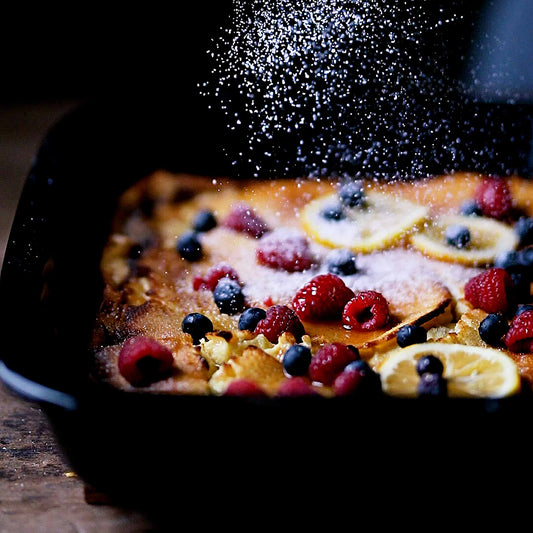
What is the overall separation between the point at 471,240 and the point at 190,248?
736mm

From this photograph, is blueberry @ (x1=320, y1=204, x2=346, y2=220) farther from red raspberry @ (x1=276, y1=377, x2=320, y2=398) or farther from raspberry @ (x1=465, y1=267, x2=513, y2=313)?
red raspberry @ (x1=276, y1=377, x2=320, y2=398)

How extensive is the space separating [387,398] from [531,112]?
4.74 feet

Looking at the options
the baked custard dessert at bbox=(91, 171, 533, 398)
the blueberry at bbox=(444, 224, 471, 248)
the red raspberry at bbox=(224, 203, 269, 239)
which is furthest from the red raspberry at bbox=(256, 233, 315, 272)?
the blueberry at bbox=(444, 224, 471, 248)

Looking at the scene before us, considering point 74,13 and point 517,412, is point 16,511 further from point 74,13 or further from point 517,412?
point 74,13

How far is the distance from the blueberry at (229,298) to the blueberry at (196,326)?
10cm

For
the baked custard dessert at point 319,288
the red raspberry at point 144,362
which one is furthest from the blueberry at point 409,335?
the red raspberry at point 144,362

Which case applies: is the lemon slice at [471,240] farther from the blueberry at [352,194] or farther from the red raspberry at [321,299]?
the red raspberry at [321,299]

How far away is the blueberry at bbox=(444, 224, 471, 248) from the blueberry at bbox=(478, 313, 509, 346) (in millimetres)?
376

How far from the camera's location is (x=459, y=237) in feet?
5.95

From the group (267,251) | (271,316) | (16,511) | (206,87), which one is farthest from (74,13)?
(16,511)

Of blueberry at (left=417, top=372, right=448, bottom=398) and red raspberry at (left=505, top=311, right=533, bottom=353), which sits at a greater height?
blueberry at (left=417, top=372, right=448, bottom=398)

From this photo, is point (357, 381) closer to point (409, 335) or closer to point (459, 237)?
point (409, 335)

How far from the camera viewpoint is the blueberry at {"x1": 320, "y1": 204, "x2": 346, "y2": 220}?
1901 millimetres

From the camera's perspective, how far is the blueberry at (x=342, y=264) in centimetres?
172
